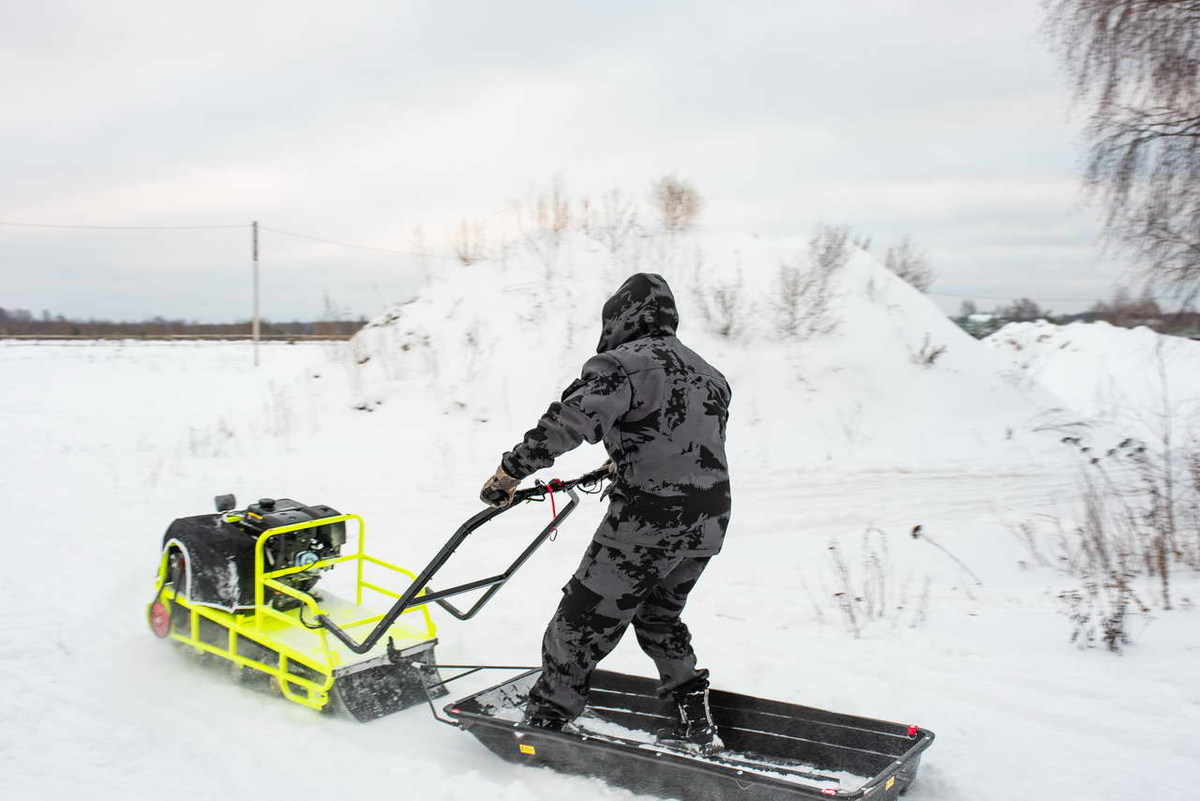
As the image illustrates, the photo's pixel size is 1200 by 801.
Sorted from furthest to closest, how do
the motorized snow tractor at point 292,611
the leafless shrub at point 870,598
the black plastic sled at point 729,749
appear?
the leafless shrub at point 870,598 < the motorized snow tractor at point 292,611 < the black plastic sled at point 729,749

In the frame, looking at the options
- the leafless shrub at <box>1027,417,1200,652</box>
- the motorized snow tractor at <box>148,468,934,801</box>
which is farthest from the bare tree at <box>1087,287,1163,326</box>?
the motorized snow tractor at <box>148,468,934,801</box>

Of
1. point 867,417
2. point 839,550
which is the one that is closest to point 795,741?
point 839,550

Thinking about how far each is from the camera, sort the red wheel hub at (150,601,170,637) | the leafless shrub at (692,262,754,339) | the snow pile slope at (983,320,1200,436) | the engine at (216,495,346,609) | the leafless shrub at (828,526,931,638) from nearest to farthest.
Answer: the engine at (216,495,346,609) → the red wheel hub at (150,601,170,637) → the leafless shrub at (828,526,931,638) → the leafless shrub at (692,262,754,339) → the snow pile slope at (983,320,1200,436)

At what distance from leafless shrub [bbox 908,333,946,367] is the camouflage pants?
34.5 ft

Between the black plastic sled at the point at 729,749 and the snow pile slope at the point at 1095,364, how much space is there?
11791 mm

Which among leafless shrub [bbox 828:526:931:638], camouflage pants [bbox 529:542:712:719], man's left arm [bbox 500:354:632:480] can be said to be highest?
man's left arm [bbox 500:354:632:480]

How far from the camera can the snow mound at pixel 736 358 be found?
1155 centimetres

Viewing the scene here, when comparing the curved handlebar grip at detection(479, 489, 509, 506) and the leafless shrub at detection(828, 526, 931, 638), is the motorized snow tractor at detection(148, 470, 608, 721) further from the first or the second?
the leafless shrub at detection(828, 526, 931, 638)

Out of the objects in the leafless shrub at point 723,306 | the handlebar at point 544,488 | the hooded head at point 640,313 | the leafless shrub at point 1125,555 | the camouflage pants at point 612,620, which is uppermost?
the leafless shrub at point 723,306

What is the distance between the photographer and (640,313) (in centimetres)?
352

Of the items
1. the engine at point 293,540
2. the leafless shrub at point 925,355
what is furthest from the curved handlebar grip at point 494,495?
the leafless shrub at point 925,355

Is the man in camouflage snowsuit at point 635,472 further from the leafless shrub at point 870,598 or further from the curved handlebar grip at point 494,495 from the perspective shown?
the leafless shrub at point 870,598

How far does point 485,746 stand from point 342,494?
555cm

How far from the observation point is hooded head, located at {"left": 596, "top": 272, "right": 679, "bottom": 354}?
3.53 metres
